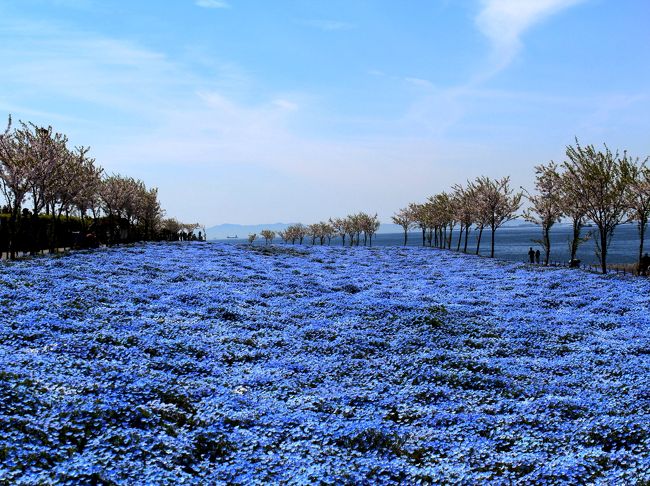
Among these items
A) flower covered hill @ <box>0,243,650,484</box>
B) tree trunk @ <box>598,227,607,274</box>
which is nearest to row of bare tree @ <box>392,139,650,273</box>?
tree trunk @ <box>598,227,607,274</box>

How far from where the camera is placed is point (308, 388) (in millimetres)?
9742

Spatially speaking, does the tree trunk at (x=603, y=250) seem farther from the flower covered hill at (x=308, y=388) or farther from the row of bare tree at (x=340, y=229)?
the row of bare tree at (x=340, y=229)

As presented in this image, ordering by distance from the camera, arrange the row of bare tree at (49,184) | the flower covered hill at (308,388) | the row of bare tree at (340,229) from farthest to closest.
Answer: the row of bare tree at (340,229) < the row of bare tree at (49,184) < the flower covered hill at (308,388)

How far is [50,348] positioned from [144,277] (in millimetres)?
11305

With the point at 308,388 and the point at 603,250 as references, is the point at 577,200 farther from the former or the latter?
the point at 308,388

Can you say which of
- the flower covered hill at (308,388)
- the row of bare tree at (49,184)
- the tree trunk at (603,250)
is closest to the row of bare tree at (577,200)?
the tree trunk at (603,250)

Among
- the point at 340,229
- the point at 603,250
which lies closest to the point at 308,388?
the point at 603,250

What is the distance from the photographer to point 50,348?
10.3 m

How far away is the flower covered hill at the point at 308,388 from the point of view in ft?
22.2

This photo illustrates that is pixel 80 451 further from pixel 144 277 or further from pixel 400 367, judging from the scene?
pixel 144 277

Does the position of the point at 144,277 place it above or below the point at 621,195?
below

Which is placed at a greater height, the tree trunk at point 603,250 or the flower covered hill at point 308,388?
the tree trunk at point 603,250

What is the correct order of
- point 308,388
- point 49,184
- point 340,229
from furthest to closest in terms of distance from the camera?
point 340,229 → point 49,184 → point 308,388

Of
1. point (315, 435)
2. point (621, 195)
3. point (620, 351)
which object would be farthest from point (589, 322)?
point (621, 195)
